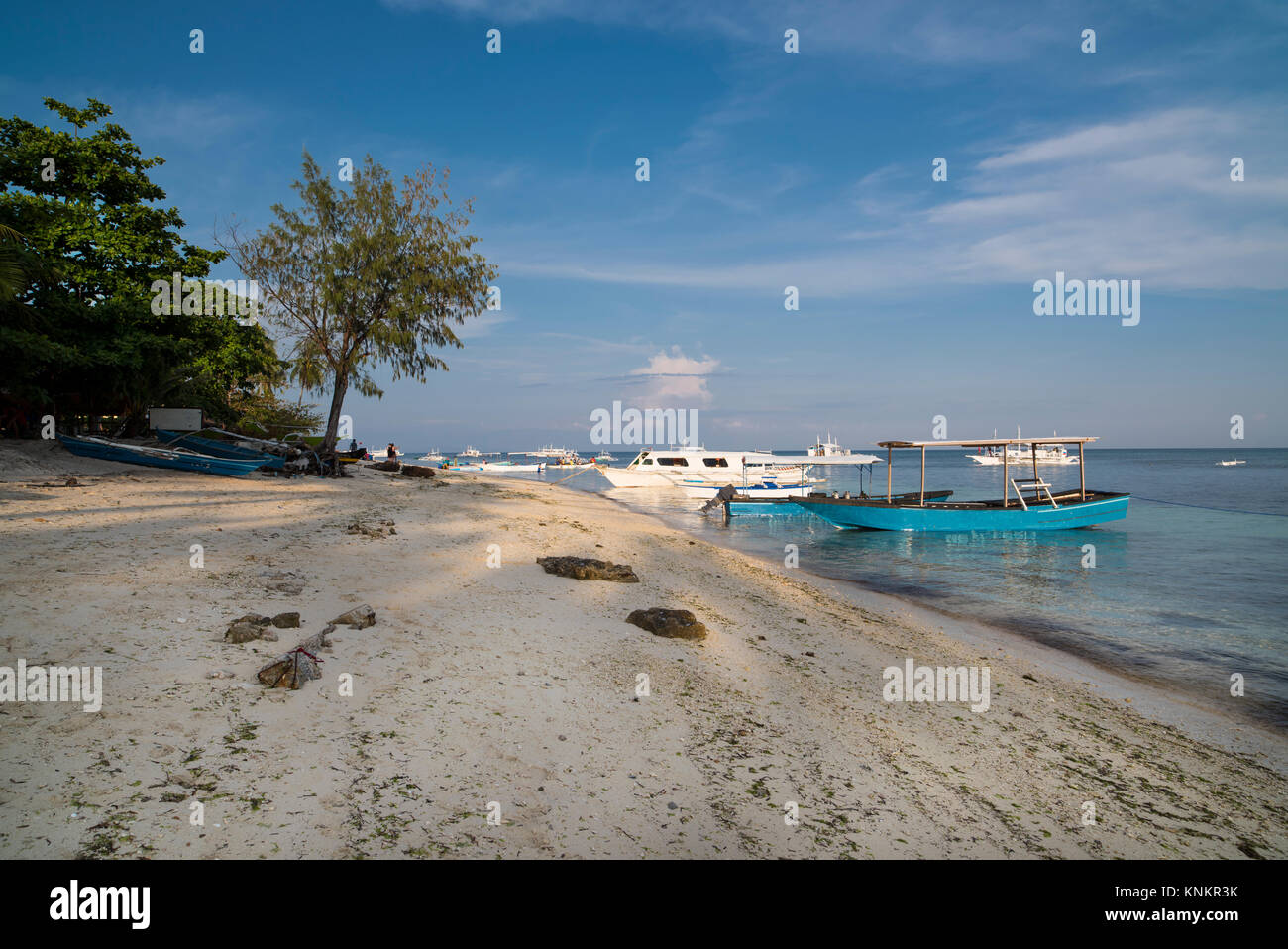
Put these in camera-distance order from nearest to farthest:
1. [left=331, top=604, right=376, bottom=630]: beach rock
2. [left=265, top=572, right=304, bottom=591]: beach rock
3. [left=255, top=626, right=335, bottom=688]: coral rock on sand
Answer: [left=255, top=626, right=335, bottom=688]: coral rock on sand, [left=331, top=604, right=376, bottom=630]: beach rock, [left=265, top=572, right=304, bottom=591]: beach rock

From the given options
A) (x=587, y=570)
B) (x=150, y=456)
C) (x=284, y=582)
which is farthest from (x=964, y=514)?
(x=150, y=456)

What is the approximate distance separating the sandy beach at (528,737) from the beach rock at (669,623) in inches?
9.4

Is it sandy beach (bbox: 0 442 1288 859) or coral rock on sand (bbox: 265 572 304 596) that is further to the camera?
coral rock on sand (bbox: 265 572 304 596)

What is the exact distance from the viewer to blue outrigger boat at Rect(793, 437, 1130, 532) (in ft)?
85.2

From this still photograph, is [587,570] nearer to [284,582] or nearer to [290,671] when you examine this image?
[284,582]

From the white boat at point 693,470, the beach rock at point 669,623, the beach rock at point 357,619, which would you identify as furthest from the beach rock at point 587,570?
the white boat at point 693,470

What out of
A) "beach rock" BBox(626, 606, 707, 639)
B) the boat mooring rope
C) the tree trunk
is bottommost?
the boat mooring rope

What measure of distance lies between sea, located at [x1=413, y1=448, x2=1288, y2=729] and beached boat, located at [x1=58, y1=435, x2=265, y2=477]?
54.5ft

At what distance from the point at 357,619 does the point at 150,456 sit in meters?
15.6

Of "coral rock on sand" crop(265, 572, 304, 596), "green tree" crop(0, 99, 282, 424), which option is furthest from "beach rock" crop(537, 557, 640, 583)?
"green tree" crop(0, 99, 282, 424)

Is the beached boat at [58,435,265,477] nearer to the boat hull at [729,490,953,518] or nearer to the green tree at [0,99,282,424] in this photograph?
the green tree at [0,99,282,424]

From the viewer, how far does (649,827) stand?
4043 mm

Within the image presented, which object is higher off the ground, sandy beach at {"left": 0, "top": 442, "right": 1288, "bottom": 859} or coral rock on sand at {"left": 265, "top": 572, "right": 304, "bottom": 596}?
coral rock on sand at {"left": 265, "top": 572, "right": 304, "bottom": 596}
